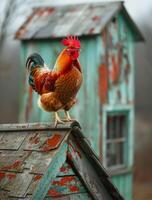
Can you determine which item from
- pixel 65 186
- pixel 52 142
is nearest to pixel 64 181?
pixel 65 186

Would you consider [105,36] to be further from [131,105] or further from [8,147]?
[8,147]

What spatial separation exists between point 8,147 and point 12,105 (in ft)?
44.5

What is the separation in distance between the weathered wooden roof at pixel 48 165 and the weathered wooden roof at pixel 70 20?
4.96m

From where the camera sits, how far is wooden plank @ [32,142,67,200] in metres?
2.94

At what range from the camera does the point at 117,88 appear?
8.78 metres

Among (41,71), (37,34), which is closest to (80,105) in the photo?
(37,34)

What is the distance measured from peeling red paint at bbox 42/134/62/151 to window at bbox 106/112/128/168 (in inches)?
224

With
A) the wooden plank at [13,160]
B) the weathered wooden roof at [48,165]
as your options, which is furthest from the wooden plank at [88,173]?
the wooden plank at [13,160]

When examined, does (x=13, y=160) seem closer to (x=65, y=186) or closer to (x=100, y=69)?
(x=65, y=186)

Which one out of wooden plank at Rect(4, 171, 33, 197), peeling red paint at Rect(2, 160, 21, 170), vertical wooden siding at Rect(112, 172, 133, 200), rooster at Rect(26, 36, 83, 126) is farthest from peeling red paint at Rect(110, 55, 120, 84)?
wooden plank at Rect(4, 171, 33, 197)

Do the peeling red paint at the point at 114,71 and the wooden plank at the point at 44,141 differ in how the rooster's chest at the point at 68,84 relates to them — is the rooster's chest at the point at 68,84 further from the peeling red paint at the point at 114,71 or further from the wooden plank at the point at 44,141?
the peeling red paint at the point at 114,71

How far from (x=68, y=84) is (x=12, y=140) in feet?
1.39

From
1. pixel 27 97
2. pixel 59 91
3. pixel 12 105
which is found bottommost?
pixel 12 105

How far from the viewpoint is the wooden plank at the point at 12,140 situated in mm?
3279
